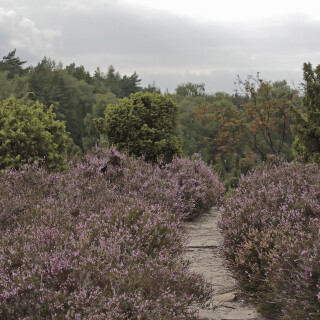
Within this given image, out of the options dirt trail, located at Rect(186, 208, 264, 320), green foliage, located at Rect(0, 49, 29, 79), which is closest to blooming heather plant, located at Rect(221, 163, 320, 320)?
dirt trail, located at Rect(186, 208, 264, 320)

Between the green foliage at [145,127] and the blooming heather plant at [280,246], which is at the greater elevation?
the green foliage at [145,127]

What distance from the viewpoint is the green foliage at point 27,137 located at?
29.0ft

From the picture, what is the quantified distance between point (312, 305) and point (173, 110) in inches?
377

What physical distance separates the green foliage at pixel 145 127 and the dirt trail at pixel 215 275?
12.6ft

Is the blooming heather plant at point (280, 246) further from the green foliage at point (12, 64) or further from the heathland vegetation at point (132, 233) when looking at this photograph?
the green foliage at point (12, 64)

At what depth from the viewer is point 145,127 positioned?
38.7ft

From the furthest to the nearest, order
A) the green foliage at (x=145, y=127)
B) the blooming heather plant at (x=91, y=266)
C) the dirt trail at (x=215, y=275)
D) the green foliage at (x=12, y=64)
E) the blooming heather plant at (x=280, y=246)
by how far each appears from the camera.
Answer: the green foliage at (x=12, y=64) < the green foliage at (x=145, y=127) < the dirt trail at (x=215, y=275) < the blooming heather plant at (x=280, y=246) < the blooming heather plant at (x=91, y=266)

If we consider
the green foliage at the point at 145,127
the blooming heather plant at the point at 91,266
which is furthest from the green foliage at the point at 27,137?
the blooming heather plant at the point at 91,266

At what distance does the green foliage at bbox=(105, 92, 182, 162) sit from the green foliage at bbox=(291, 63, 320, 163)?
384cm

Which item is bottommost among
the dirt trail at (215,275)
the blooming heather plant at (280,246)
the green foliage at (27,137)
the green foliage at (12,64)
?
the dirt trail at (215,275)

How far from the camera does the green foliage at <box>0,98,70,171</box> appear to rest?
29.0 ft

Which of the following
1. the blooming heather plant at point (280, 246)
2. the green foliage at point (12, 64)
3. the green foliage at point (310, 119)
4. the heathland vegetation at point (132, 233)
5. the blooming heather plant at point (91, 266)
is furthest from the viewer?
the green foliage at point (12, 64)

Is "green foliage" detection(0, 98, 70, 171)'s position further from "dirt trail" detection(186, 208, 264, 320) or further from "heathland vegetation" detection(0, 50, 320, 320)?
"dirt trail" detection(186, 208, 264, 320)

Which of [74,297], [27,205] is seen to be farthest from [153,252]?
[27,205]
